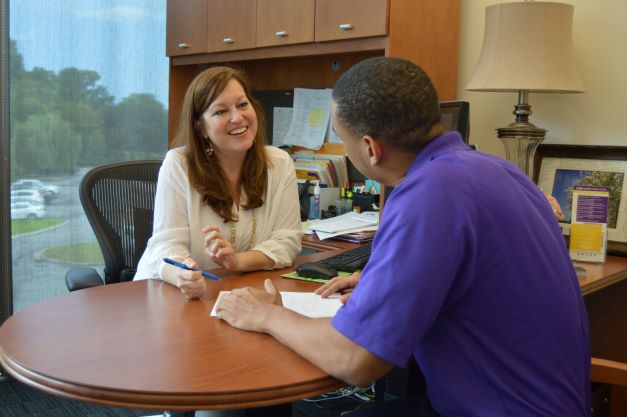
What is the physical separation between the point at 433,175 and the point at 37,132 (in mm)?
2515

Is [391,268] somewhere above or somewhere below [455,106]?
below

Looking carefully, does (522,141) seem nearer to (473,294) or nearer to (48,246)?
(473,294)

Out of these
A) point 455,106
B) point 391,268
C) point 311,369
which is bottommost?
point 311,369

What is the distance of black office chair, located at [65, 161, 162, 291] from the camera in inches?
87.7

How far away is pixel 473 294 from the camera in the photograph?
1076 mm

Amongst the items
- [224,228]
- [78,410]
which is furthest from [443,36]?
[78,410]

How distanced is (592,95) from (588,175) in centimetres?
31

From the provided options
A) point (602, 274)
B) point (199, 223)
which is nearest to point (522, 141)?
point (602, 274)

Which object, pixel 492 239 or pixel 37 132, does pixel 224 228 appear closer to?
pixel 492 239

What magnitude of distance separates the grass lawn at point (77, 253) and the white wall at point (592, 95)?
6.69 ft

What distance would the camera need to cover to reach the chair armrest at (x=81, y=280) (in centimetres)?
191

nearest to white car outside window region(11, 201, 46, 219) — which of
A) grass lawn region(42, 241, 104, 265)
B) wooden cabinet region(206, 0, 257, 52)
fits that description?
grass lawn region(42, 241, 104, 265)

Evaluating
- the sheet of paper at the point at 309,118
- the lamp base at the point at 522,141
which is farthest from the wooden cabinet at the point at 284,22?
the lamp base at the point at 522,141

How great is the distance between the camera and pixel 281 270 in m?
1.87
